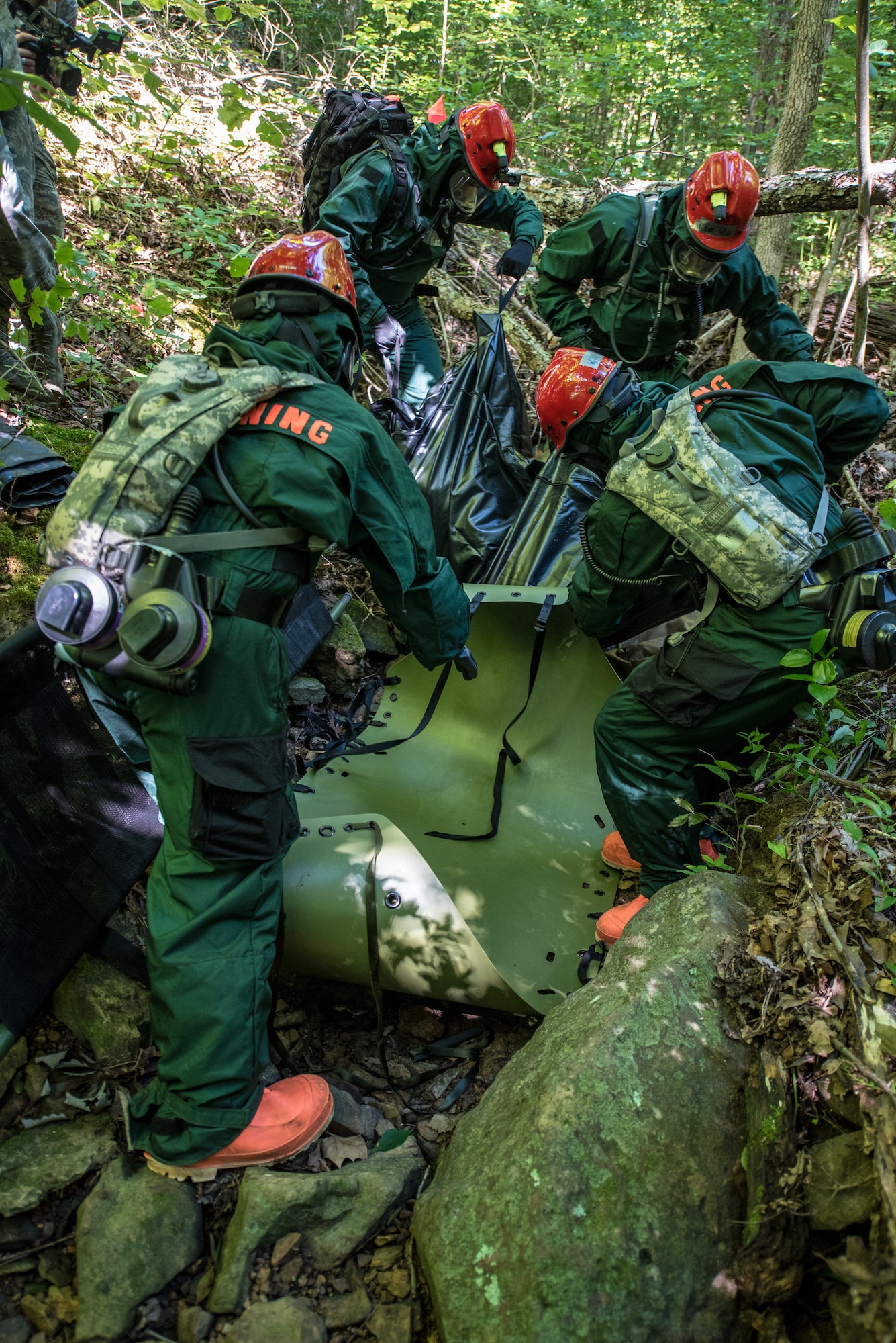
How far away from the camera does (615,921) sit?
244 cm

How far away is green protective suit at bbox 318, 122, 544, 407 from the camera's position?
366 centimetres

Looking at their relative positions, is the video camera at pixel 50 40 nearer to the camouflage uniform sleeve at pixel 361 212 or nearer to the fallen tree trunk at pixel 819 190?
the camouflage uniform sleeve at pixel 361 212

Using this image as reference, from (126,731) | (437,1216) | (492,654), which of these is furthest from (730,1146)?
(492,654)

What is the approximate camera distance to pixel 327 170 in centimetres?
417

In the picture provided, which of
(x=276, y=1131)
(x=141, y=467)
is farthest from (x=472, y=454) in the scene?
(x=276, y=1131)

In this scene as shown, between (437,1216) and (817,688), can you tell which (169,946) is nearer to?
(437,1216)

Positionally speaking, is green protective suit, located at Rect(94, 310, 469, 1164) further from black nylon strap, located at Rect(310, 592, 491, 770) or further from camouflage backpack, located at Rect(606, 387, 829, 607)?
black nylon strap, located at Rect(310, 592, 491, 770)

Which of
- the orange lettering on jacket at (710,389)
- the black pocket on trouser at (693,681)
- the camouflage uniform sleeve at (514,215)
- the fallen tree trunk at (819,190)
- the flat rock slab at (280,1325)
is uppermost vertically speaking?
the fallen tree trunk at (819,190)

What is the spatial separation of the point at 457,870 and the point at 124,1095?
4.19 ft

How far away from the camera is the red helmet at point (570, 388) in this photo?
3.02 meters

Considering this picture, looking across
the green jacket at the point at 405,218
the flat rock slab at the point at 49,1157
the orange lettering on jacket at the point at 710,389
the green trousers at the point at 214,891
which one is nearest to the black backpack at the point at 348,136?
the green jacket at the point at 405,218

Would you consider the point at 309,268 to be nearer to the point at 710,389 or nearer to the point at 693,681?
the point at 710,389

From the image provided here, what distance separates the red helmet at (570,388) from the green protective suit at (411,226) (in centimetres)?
103

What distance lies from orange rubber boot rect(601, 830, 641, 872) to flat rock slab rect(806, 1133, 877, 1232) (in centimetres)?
137
